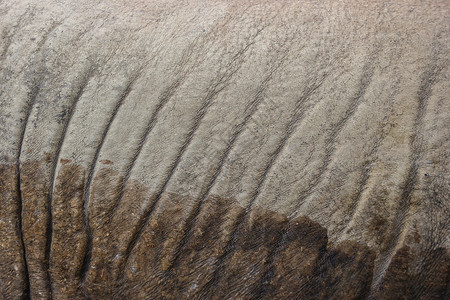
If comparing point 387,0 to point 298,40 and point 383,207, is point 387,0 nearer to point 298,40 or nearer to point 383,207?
point 298,40

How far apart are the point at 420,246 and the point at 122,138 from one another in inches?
40.0

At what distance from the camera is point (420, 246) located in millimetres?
1385

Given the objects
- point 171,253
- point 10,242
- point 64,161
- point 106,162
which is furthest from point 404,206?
point 10,242

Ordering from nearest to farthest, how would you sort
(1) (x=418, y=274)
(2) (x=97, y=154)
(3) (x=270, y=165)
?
(1) (x=418, y=274)
(3) (x=270, y=165)
(2) (x=97, y=154)

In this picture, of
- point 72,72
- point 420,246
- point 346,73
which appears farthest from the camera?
point 72,72

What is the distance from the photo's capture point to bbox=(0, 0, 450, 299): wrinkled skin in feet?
4.71

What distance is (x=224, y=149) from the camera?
5.05 feet

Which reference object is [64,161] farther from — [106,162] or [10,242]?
[10,242]

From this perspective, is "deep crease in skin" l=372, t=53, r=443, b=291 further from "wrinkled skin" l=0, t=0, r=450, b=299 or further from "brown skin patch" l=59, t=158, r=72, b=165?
"brown skin patch" l=59, t=158, r=72, b=165

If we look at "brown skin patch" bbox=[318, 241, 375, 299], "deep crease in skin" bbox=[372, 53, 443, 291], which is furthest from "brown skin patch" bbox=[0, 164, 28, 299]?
"deep crease in skin" bbox=[372, 53, 443, 291]

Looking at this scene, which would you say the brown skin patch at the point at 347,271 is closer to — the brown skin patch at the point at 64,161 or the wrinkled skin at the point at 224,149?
the wrinkled skin at the point at 224,149

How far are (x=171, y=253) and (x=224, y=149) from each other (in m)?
0.39

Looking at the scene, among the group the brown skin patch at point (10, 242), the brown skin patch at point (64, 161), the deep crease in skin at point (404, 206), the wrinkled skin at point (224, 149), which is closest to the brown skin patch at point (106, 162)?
the wrinkled skin at point (224, 149)

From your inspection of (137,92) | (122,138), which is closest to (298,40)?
(137,92)
